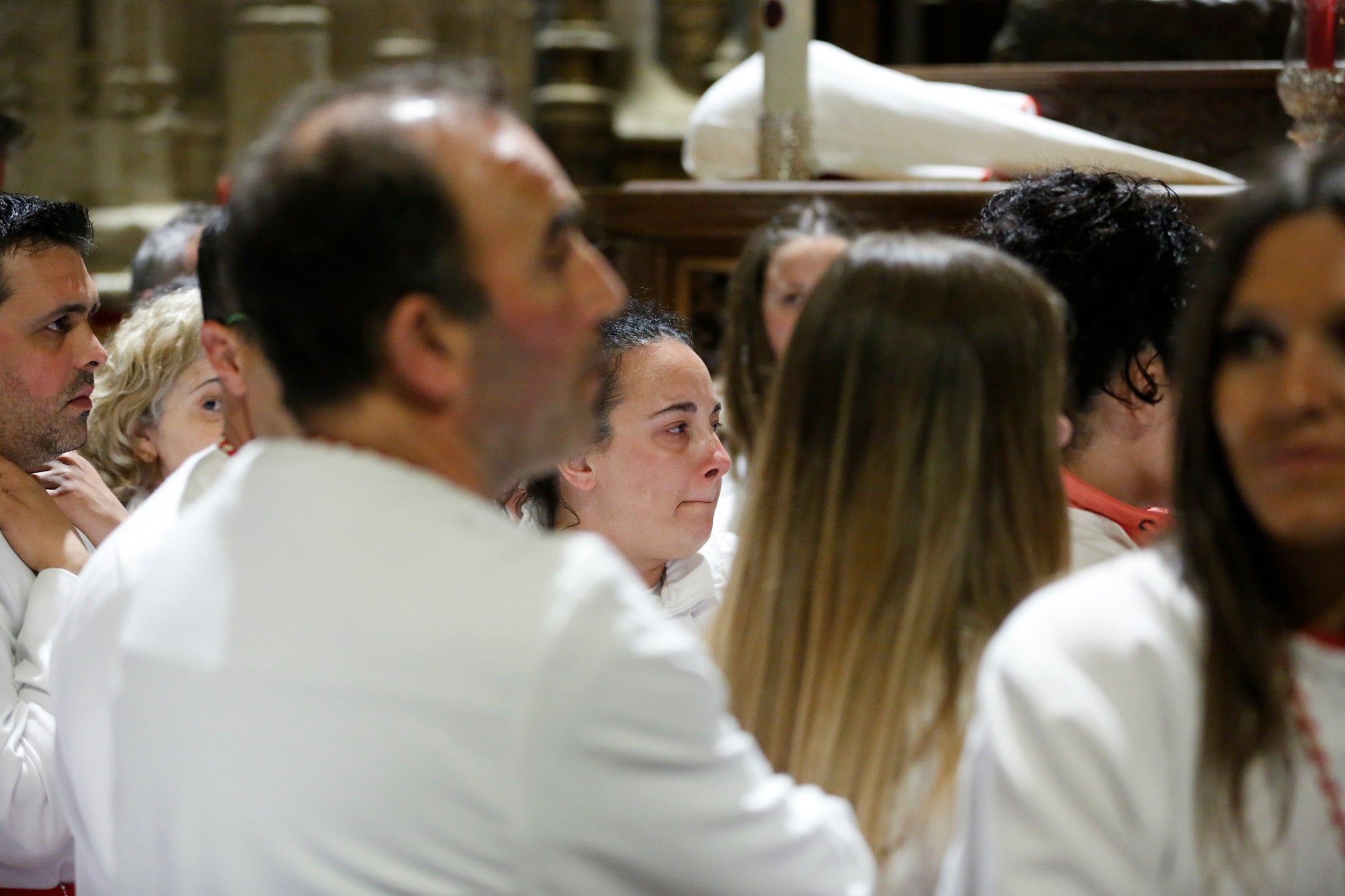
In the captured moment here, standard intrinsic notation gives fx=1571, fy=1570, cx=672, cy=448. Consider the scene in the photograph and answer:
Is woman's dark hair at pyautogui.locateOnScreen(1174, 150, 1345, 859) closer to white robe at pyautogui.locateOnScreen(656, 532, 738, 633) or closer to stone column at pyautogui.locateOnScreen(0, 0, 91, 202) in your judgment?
white robe at pyautogui.locateOnScreen(656, 532, 738, 633)

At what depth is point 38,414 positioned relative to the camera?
2422 millimetres

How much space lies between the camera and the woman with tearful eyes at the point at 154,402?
298 cm

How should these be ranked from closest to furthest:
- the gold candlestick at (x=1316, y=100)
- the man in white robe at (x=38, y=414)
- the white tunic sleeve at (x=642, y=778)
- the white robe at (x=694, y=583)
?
the white tunic sleeve at (x=642, y=778) < the man in white robe at (x=38, y=414) < the white robe at (x=694, y=583) < the gold candlestick at (x=1316, y=100)

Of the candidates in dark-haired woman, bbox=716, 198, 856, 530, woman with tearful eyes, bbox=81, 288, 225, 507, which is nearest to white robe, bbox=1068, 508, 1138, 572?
dark-haired woman, bbox=716, 198, 856, 530

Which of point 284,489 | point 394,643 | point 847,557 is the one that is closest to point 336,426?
point 284,489

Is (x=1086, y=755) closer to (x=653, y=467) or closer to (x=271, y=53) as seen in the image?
(x=653, y=467)

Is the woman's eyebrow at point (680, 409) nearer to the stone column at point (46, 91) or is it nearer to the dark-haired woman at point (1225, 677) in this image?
the dark-haired woman at point (1225, 677)

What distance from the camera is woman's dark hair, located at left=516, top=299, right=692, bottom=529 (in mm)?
2527

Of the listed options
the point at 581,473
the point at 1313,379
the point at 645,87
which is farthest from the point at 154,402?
the point at 645,87

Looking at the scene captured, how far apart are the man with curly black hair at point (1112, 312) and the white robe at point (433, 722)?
1093 mm

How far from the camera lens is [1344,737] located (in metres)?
1.11

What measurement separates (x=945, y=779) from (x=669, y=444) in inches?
46.0

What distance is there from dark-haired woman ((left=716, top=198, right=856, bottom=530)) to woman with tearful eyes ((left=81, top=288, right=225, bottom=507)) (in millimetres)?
1076

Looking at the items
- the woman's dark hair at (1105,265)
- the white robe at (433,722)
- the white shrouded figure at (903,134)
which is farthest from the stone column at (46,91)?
the white robe at (433,722)
